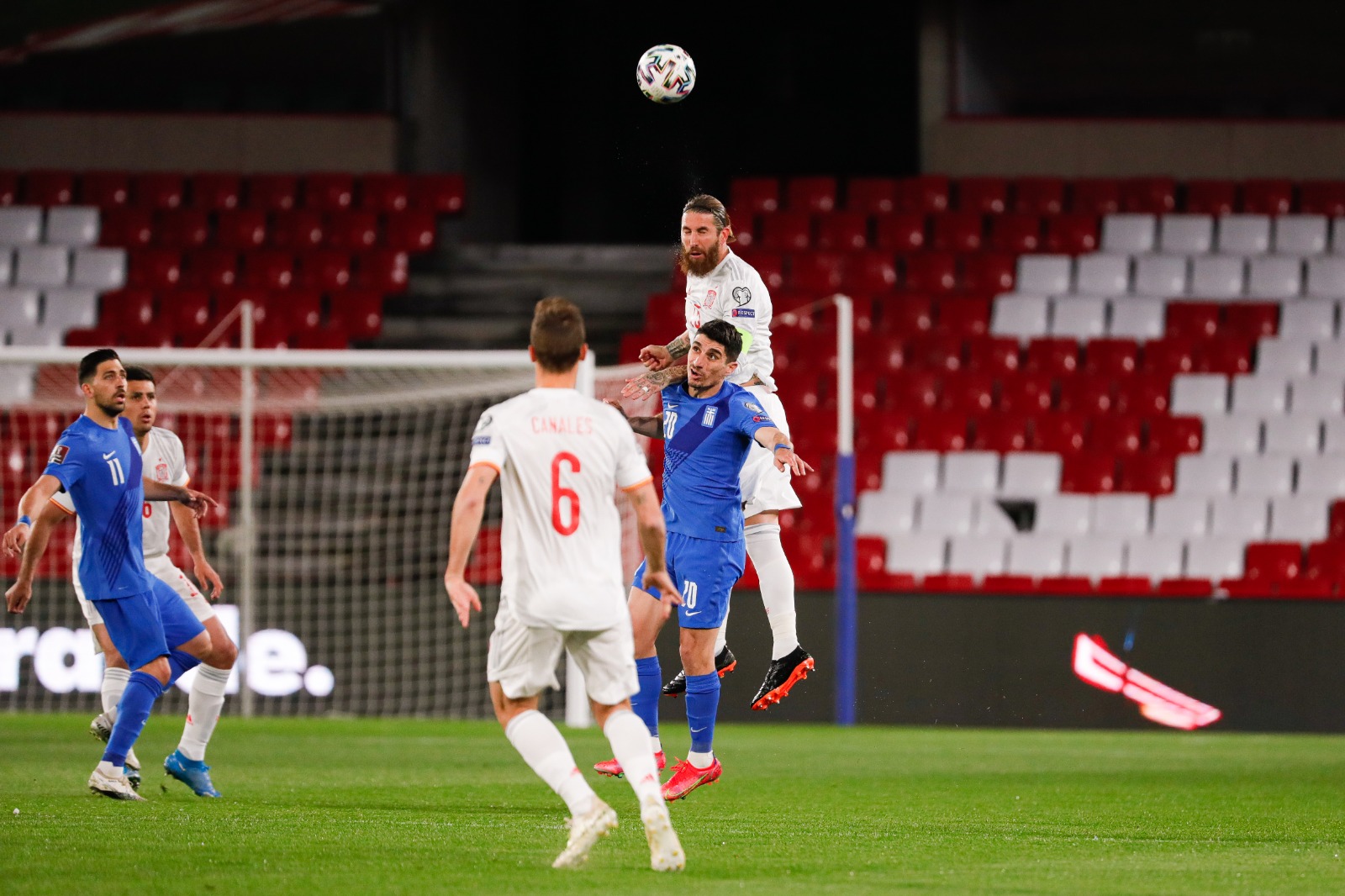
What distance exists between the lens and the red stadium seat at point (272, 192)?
17328 mm

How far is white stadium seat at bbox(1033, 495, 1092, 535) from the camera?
45.6 ft

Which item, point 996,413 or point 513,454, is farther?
point 996,413

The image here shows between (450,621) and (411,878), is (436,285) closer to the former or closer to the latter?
(450,621)

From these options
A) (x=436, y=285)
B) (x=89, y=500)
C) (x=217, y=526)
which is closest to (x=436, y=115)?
(x=436, y=285)

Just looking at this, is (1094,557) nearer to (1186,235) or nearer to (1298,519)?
(1298,519)

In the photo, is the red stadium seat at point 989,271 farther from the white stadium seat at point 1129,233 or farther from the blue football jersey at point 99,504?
the blue football jersey at point 99,504

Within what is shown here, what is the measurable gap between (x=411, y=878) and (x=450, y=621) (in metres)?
8.09

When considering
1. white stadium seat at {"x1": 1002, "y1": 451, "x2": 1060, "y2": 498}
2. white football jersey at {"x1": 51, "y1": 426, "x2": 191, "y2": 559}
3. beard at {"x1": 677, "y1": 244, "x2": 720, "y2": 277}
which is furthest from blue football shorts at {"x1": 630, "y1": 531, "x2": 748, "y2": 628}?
white stadium seat at {"x1": 1002, "y1": 451, "x2": 1060, "y2": 498}

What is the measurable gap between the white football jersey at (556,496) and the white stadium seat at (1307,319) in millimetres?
11367

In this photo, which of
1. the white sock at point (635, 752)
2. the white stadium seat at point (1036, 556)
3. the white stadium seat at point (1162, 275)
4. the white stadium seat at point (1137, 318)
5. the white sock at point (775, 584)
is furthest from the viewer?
the white stadium seat at point (1162, 275)

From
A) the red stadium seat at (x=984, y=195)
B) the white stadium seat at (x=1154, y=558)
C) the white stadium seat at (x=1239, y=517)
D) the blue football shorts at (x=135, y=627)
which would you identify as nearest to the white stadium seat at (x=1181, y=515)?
the white stadium seat at (x=1239, y=517)

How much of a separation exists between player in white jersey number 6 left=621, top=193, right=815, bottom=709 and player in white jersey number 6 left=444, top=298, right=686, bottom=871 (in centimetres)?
186

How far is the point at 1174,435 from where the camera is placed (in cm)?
1455

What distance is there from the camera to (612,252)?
57.1 ft
